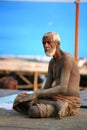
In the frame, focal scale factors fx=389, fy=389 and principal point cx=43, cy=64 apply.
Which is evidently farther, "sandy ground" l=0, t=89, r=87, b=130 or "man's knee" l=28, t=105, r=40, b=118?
"man's knee" l=28, t=105, r=40, b=118

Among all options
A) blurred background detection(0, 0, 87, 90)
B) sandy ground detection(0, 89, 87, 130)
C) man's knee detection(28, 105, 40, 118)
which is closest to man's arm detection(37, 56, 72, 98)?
man's knee detection(28, 105, 40, 118)

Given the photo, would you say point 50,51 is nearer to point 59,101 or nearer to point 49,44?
point 49,44

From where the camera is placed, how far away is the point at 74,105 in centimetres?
384

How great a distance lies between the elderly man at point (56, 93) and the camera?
12.1ft

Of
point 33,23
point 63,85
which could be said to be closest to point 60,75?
point 63,85

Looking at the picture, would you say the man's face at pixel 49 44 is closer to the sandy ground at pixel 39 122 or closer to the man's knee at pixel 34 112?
the man's knee at pixel 34 112

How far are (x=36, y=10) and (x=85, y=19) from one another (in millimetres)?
1090

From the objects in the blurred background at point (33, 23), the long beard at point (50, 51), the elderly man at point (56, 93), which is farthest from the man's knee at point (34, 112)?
the blurred background at point (33, 23)

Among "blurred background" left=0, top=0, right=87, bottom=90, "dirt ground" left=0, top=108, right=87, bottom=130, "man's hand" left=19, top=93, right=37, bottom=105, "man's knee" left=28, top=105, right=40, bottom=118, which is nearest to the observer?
"dirt ground" left=0, top=108, right=87, bottom=130

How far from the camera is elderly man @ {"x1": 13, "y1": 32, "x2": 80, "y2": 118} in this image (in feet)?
12.1

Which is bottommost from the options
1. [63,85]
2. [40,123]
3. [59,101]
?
[40,123]

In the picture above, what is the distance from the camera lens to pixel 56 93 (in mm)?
3725

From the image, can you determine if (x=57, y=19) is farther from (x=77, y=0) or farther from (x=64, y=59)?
(x=64, y=59)

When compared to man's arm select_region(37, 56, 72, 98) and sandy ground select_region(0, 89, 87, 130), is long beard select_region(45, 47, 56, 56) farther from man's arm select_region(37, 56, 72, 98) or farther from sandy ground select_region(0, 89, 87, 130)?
sandy ground select_region(0, 89, 87, 130)
